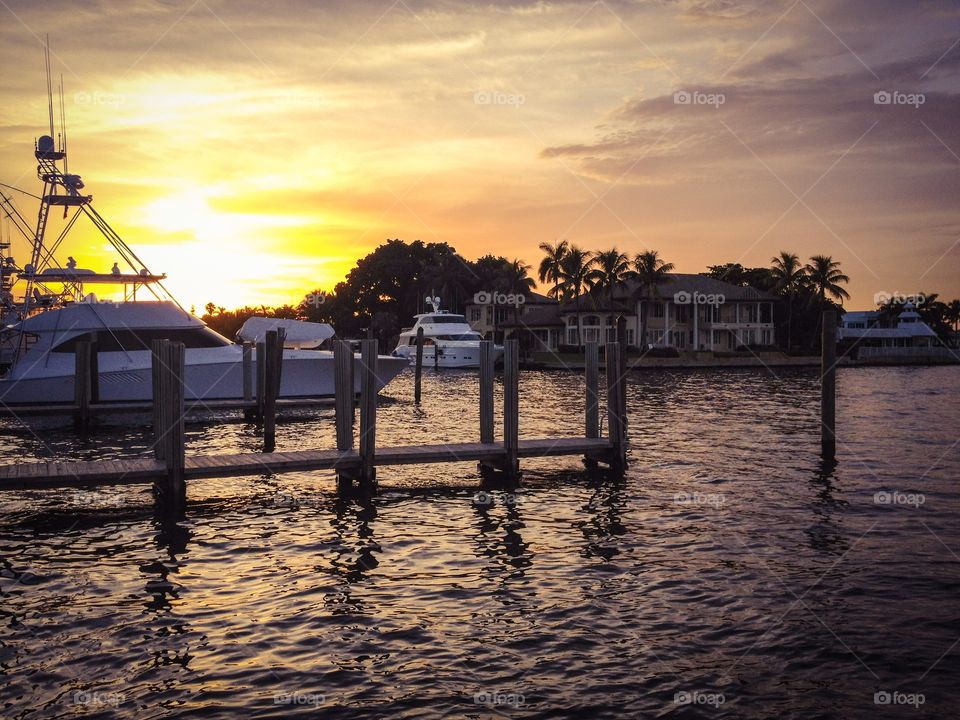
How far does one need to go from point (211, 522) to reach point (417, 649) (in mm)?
6705

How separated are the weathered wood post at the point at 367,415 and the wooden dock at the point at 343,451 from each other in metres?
0.02

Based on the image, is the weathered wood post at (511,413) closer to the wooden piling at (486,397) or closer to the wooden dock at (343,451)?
the wooden dock at (343,451)

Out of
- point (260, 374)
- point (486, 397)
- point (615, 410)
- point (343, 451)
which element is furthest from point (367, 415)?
point (260, 374)

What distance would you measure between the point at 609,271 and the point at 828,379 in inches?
2362

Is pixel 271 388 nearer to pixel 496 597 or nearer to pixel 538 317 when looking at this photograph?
pixel 496 597

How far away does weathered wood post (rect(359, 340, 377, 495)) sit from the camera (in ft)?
51.9

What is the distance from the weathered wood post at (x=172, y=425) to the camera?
14.0m

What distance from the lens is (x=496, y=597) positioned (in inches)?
412

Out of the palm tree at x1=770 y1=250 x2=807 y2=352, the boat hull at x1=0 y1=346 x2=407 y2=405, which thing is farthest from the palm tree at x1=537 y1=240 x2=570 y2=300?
the boat hull at x1=0 y1=346 x2=407 y2=405

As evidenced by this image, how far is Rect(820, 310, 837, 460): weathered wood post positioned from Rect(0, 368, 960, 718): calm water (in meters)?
1.18

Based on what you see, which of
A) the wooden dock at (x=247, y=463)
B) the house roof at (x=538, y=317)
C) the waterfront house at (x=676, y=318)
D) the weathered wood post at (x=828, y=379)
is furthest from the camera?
the house roof at (x=538, y=317)

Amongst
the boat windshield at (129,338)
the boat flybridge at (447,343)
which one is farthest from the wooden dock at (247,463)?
the boat flybridge at (447,343)

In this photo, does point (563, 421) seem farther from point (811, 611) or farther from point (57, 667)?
point (57, 667)

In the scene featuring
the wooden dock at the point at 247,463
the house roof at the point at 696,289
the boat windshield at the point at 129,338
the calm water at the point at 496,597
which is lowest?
the calm water at the point at 496,597
